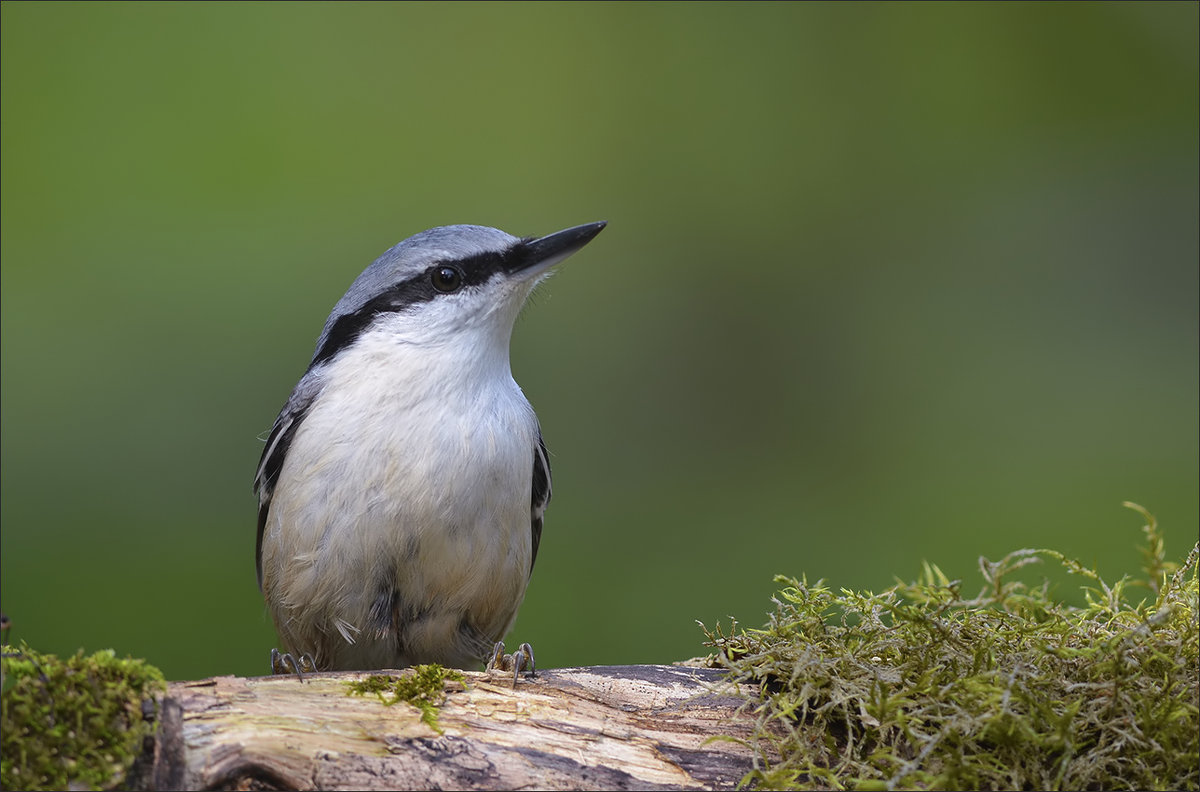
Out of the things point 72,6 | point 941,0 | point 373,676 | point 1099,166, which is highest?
point 72,6

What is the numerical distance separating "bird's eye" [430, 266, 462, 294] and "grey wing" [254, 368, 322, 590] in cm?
47

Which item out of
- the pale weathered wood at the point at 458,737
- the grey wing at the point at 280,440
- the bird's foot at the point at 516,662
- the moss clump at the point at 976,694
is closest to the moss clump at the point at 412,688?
the pale weathered wood at the point at 458,737

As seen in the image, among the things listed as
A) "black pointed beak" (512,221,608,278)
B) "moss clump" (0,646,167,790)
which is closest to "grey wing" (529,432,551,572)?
"black pointed beak" (512,221,608,278)

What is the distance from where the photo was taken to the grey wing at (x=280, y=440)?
308 cm

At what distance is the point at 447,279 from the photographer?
303 centimetres

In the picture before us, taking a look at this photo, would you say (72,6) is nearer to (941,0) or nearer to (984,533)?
(941,0)

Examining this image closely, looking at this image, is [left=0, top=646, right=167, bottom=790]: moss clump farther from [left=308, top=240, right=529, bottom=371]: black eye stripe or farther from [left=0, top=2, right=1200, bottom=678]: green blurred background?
[left=0, top=2, right=1200, bottom=678]: green blurred background

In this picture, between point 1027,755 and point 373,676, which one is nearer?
point 1027,755

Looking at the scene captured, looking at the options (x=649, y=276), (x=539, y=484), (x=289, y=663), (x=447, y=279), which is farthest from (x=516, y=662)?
(x=649, y=276)

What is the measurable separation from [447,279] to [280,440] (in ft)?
2.45

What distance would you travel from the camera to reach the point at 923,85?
696 centimetres

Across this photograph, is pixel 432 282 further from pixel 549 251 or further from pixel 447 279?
pixel 549 251

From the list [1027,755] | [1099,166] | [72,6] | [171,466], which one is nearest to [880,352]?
[1099,166]

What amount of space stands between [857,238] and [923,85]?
3.76ft
